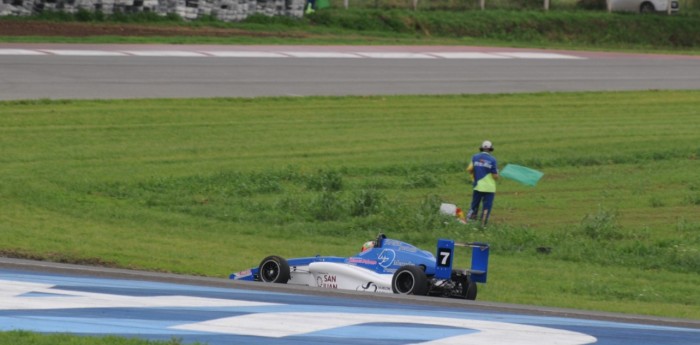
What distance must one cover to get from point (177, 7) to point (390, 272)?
33146mm

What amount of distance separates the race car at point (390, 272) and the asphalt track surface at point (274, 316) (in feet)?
1.51

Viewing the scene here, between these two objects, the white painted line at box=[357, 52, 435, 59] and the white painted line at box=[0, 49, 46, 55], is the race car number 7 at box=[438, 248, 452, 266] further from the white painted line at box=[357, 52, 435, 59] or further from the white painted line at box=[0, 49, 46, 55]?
the white painted line at box=[357, 52, 435, 59]

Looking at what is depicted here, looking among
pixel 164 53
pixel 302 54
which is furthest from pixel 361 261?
pixel 302 54

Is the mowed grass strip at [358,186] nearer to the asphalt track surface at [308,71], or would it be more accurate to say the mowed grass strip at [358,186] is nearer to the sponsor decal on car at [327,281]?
the asphalt track surface at [308,71]

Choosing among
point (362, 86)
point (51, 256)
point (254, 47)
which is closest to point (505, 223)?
point (51, 256)

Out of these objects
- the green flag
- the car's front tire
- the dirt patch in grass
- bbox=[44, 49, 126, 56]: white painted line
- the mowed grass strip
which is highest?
bbox=[44, 49, 126, 56]: white painted line

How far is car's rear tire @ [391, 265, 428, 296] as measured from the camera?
1299cm

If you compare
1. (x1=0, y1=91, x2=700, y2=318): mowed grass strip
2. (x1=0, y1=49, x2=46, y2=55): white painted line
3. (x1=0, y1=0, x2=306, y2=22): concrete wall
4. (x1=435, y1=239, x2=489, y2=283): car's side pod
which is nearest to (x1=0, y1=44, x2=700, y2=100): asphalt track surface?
(x1=0, y1=49, x2=46, y2=55): white painted line

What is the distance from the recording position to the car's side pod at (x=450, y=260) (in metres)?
13.3

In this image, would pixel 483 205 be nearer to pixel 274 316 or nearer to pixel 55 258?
pixel 55 258

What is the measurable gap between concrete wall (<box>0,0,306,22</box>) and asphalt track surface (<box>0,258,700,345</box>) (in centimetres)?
2985

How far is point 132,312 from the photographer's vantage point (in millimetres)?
10953

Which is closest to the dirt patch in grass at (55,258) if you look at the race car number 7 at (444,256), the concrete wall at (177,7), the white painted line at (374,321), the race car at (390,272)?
the race car at (390,272)

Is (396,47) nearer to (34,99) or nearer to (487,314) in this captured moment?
(34,99)
